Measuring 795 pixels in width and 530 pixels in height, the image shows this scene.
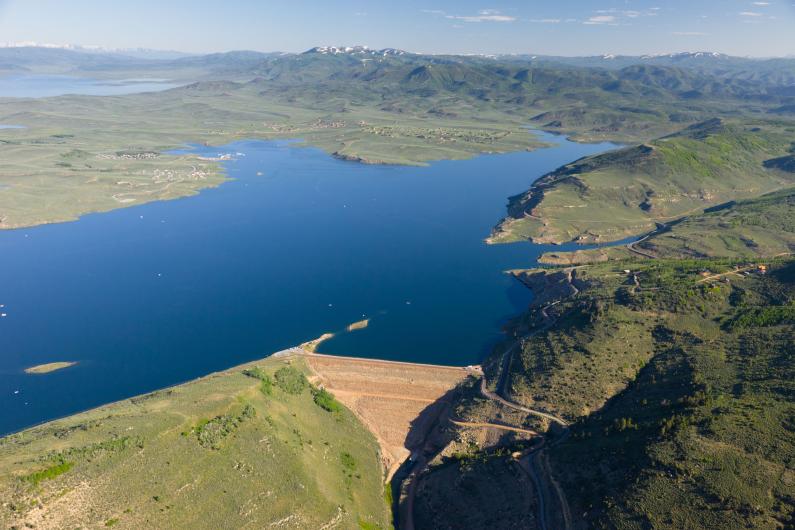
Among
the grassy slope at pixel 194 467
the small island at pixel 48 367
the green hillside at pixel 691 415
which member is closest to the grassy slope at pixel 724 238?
the green hillside at pixel 691 415

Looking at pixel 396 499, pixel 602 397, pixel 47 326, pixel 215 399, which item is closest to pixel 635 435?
pixel 602 397

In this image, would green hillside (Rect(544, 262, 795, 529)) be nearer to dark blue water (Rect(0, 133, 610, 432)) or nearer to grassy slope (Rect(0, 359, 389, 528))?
grassy slope (Rect(0, 359, 389, 528))

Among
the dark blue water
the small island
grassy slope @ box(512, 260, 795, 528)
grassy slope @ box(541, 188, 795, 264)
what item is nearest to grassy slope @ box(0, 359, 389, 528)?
the dark blue water

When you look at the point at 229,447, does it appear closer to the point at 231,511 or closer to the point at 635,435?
the point at 231,511

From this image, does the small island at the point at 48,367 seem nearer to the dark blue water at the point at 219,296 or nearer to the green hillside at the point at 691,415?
the dark blue water at the point at 219,296

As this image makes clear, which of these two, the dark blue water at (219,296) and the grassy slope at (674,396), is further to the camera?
the dark blue water at (219,296)

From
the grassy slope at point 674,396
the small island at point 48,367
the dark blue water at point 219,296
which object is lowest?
the small island at point 48,367

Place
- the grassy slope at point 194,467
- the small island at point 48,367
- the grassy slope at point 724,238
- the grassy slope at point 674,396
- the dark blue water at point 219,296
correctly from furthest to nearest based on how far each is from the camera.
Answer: the grassy slope at point 724,238
the dark blue water at point 219,296
the small island at point 48,367
the grassy slope at point 674,396
the grassy slope at point 194,467
